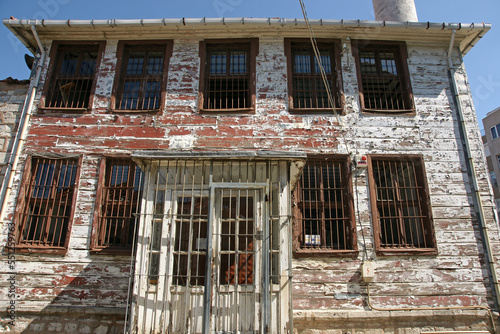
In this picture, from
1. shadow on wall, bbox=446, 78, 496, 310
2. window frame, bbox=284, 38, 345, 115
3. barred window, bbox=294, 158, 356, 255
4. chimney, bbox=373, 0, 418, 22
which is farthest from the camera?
chimney, bbox=373, 0, 418, 22

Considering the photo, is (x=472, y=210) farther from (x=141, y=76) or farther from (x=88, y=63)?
(x=88, y=63)

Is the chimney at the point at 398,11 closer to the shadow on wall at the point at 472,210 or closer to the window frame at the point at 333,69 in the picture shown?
the window frame at the point at 333,69

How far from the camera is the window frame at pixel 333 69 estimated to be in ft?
25.8

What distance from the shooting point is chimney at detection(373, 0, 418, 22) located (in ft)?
29.3

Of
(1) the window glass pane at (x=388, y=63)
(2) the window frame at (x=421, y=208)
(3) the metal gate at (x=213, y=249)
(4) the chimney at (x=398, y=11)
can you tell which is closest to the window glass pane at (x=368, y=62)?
(1) the window glass pane at (x=388, y=63)

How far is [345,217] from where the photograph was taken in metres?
7.14

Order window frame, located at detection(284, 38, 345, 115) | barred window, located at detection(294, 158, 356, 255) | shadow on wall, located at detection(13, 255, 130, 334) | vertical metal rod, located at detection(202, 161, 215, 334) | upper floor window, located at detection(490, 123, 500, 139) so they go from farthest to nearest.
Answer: upper floor window, located at detection(490, 123, 500, 139)
window frame, located at detection(284, 38, 345, 115)
barred window, located at detection(294, 158, 356, 255)
shadow on wall, located at detection(13, 255, 130, 334)
vertical metal rod, located at detection(202, 161, 215, 334)

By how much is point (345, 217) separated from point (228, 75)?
14.5ft

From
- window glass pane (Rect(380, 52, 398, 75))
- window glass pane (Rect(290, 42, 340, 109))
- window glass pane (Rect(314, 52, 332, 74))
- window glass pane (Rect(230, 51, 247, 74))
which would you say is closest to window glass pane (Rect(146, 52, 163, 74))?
window glass pane (Rect(230, 51, 247, 74))

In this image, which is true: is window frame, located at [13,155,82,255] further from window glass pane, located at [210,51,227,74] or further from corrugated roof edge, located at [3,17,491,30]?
window glass pane, located at [210,51,227,74]

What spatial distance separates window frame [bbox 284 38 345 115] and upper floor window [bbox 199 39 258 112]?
857 mm

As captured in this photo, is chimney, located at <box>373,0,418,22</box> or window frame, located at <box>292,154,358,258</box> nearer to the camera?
window frame, located at <box>292,154,358,258</box>

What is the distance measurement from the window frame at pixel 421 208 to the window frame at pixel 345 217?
437 millimetres

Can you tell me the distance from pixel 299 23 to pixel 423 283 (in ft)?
20.9
